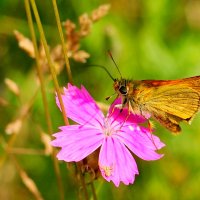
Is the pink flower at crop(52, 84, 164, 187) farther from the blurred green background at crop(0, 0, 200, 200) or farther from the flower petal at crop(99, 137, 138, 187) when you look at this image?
the blurred green background at crop(0, 0, 200, 200)

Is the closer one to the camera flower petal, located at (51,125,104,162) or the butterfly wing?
flower petal, located at (51,125,104,162)

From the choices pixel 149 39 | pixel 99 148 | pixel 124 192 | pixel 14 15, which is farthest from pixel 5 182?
pixel 99 148

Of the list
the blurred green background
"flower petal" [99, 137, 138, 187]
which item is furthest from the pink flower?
the blurred green background

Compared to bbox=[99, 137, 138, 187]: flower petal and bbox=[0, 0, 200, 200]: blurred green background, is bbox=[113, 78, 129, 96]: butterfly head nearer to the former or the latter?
bbox=[99, 137, 138, 187]: flower petal

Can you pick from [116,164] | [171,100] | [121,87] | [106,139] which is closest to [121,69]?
[171,100]

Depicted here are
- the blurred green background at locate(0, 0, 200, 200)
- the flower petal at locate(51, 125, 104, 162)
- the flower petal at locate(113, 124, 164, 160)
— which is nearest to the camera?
the flower petal at locate(51, 125, 104, 162)

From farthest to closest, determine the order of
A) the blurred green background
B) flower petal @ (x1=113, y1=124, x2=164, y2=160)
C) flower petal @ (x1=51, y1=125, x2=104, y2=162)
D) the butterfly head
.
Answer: the blurred green background → the butterfly head → flower petal @ (x1=113, y1=124, x2=164, y2=160) → flower petal @ (x1=51, y1=125, x2=104, y2=162)

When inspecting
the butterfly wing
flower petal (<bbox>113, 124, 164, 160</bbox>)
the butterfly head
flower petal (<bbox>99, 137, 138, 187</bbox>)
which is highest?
the butterfly head

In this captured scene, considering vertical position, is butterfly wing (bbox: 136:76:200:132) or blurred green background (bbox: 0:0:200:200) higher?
blurred green background (bbox: 0:0:200:200)
